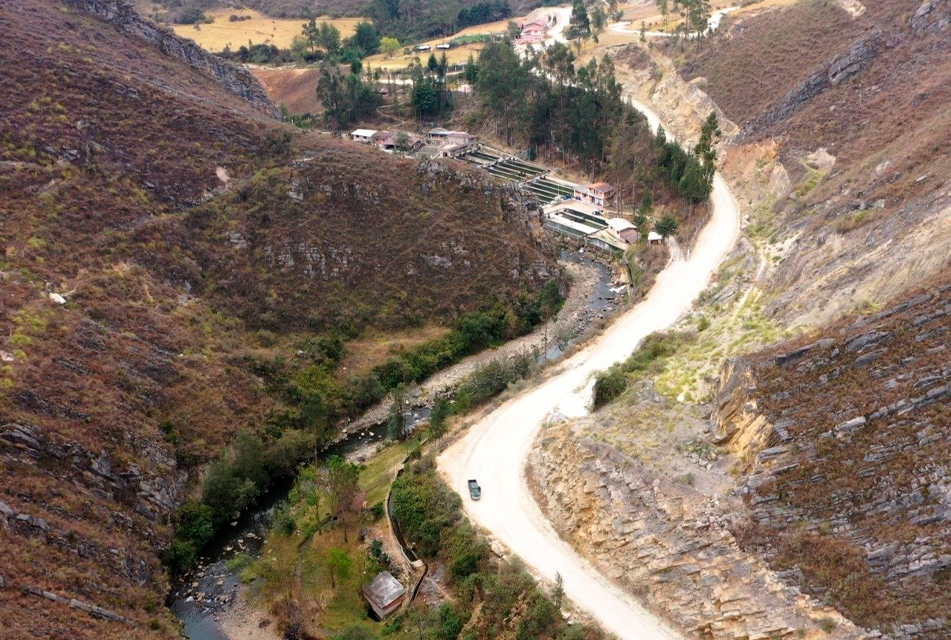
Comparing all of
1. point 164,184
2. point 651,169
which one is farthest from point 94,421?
point 651,169

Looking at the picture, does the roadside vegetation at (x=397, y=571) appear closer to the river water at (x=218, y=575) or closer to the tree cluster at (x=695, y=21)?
the river water at (x=218, y=575)

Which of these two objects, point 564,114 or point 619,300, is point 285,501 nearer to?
point 619,300

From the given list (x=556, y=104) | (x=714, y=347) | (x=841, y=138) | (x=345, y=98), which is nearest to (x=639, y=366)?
(x=714, y=347)

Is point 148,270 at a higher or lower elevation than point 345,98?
lower

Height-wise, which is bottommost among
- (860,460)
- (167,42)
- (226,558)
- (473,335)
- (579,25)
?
(226,558)

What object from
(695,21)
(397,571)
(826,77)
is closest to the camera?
(397,571)

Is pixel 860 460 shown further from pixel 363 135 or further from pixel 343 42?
pixel 343 42

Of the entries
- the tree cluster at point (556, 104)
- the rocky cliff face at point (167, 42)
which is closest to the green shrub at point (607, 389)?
the tree cluster at point (556, 104)

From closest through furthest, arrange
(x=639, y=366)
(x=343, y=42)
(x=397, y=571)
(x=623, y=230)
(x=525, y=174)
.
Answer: (x=397, y=571) < (x=639, y=366) < (x=623, y=230) < (x=525, y=174) < (x=343, y=42)
